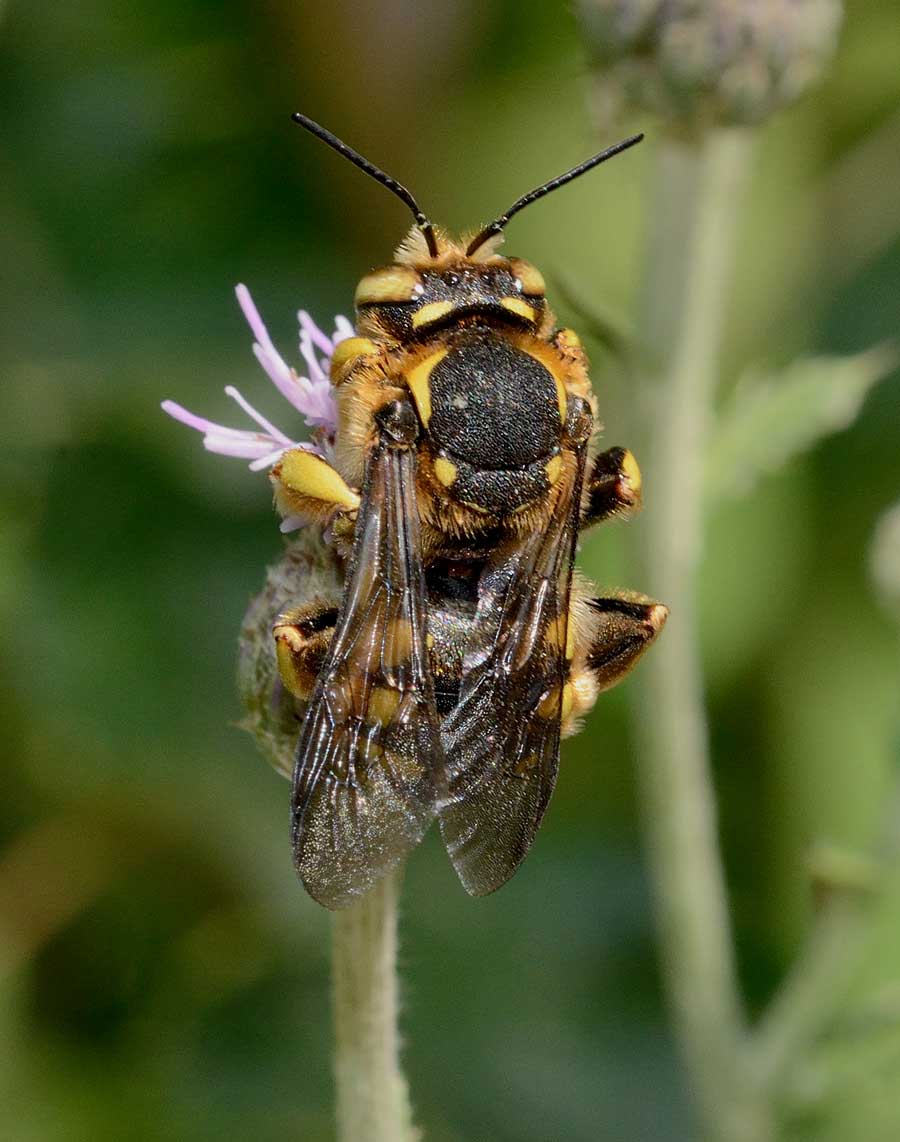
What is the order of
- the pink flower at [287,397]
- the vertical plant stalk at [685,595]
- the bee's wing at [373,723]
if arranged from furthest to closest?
the vertical plant stalk at [685,595]
the pink flower at [287,397]
the bee's wing at [373,723]

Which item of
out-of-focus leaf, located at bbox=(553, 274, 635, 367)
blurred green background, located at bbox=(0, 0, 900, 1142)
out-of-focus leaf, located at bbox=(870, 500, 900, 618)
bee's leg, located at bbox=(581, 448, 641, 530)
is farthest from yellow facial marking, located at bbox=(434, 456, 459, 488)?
blurred green background, located at bbox=(0, 0, 900, 1142)

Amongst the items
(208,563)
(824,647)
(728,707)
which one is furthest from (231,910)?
(824,647)

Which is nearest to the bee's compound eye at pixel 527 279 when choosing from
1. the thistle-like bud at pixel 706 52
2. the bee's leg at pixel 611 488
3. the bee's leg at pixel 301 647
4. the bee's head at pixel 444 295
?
the bee's head at pixel 444 295

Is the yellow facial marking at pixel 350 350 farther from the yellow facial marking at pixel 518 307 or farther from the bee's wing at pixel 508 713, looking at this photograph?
the bee's wing at pixel 508 713

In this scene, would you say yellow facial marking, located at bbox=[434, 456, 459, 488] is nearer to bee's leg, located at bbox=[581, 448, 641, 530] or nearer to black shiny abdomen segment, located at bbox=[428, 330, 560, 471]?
black shiny abdomen segment, located at bbox=[428, 330, 560, 471]

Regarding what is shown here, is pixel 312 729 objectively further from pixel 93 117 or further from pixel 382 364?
pixel 93 117

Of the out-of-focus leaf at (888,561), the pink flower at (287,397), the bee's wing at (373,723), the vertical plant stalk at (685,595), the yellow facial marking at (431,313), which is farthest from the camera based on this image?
the vertical plant stalk at (685,595)
